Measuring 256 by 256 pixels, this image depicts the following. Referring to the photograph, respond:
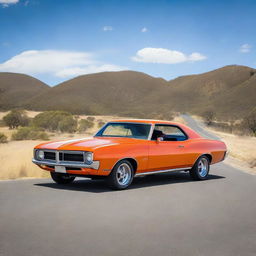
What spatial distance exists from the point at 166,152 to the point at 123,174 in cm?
145

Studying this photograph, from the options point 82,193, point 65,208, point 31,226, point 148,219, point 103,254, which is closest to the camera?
point 103,254

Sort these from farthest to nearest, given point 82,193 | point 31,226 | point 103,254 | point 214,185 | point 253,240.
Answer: point 214,185, point 82,193, point 31,226, point 253,240, point 103,254

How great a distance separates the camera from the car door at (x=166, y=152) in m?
10.9

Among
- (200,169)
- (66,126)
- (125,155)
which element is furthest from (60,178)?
(66,126)

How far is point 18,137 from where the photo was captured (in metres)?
33.1

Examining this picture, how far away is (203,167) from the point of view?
12.5 m

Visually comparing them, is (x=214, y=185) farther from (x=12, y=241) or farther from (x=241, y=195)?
(x=12, y=241)

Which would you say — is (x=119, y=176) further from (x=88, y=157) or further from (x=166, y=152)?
(x=166, y=152)

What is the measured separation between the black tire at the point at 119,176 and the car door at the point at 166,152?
65cm

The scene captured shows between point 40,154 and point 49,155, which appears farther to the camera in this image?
point 40,154

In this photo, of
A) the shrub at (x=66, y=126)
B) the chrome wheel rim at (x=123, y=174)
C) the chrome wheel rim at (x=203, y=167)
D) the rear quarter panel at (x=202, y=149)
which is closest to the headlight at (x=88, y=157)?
the chrome wheel rim at (x=123, y=174)

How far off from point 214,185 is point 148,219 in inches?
175

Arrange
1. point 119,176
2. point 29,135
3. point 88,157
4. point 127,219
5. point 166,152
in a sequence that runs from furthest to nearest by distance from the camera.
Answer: point 29,135, point 166,152, point 119,176, point 88,157, point 127,219

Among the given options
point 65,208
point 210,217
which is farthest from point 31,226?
point 210,217
